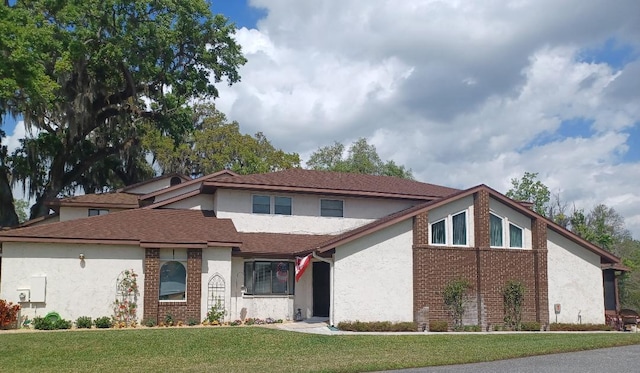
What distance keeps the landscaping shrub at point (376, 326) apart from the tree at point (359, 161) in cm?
4407

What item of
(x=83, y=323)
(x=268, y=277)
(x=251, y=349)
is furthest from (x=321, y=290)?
(x=251, y=349)

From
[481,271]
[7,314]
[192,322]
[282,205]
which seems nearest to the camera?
[7,314]

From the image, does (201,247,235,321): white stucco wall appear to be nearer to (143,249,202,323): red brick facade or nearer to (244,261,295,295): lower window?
(143,249,202,323): red brick facade

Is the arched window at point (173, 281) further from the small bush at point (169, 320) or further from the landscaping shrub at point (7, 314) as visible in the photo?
the landscaping shrub at point (7, 314)

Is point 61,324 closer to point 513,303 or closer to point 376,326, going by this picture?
point 376,326

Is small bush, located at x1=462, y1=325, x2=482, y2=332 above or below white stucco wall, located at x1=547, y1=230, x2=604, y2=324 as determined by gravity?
below

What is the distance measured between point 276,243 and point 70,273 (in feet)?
23.4

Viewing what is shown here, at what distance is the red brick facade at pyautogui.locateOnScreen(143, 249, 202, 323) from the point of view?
69.4 ft

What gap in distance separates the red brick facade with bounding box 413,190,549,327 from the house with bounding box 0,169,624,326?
39 millimetres

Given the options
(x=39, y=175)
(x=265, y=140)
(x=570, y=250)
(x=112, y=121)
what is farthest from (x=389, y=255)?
(x=265, y=140)

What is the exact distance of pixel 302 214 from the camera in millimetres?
25547

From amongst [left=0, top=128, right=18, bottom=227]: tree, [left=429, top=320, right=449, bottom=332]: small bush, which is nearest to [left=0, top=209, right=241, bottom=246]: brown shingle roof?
[left=429, top=320, right=449, bottom=332]: small bush

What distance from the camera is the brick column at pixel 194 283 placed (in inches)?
850

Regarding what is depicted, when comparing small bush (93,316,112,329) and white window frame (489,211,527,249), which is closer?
small bush (93,316,112,329)
